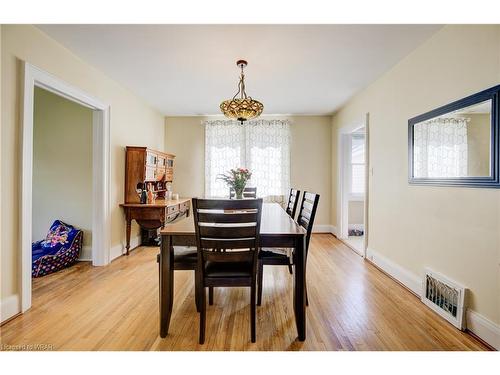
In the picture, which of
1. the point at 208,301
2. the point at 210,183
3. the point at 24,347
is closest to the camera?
the point at 24,347

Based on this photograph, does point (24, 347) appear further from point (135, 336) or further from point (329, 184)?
point (329, 184)

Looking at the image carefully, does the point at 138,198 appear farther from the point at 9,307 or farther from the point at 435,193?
the point at 435,193

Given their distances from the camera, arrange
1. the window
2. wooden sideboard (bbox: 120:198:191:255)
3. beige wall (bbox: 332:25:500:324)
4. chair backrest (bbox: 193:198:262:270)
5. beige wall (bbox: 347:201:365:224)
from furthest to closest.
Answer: beige wall (bbox: 347:201:365:224)
the window
wooden sideboard (bbox: 120:198:191:255)
beige wall (bbox: 332:25:500:324)
chair backrest (bbox: 193:198:262:270)

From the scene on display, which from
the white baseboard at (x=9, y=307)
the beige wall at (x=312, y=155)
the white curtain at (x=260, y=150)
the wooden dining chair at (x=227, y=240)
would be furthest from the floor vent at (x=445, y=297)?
the white baseboard at (x=9, y=307)

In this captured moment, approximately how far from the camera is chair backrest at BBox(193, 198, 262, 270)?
153cm

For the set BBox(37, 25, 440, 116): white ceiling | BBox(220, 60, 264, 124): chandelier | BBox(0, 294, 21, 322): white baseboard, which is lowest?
BBox(0, 294, 21, 322): white baseboard

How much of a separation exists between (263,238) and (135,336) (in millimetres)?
1148

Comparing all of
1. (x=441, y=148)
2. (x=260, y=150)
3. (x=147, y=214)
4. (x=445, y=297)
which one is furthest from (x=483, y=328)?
(x=260, y=150)

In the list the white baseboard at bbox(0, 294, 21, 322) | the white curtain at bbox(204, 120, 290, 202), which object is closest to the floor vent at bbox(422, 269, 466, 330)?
the white curtain at bbox(204, 120, 290, 202)

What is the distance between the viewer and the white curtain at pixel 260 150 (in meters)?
5.31

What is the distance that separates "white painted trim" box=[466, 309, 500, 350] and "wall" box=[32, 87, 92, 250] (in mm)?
4218

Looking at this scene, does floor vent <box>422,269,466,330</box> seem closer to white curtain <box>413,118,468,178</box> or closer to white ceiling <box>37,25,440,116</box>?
white curtain <box>413,118,468,178</box>
